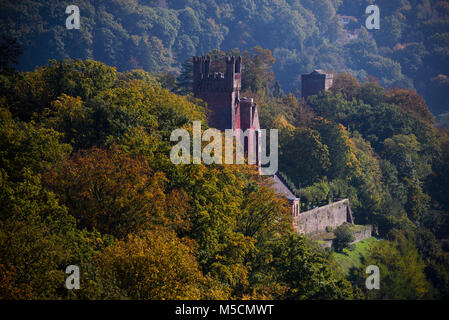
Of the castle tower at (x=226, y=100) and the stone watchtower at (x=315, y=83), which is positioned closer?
the castle tower at (x=226, y=100)

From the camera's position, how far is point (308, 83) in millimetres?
82938

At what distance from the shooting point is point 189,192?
31406mm

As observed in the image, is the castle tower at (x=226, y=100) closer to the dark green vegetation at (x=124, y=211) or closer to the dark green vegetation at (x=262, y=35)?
the dark green vegetation at (x=124, y=211)

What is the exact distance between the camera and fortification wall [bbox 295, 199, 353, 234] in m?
48.8

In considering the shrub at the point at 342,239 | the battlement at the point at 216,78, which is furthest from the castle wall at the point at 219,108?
the shrub at the point at 342,239

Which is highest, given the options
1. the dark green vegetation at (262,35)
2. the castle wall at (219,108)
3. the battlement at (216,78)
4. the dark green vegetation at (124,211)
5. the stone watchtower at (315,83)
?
the dark green vegetation at (262,35)

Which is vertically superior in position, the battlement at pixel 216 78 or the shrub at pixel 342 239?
the battlement at pixel 216 78

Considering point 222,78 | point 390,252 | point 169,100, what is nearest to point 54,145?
point 169,100

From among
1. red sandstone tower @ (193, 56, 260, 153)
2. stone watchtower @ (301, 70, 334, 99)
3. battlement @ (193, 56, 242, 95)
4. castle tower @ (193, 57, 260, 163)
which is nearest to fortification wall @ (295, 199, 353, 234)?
castle tower @ (193, 57, 260, 163)

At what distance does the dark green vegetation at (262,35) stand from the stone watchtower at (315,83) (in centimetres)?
3875

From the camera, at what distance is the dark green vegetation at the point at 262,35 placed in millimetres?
104875

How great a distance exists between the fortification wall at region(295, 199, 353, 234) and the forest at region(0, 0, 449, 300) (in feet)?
3.70

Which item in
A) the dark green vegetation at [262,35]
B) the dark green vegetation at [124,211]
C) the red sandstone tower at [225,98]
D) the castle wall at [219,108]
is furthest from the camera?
the dark green vegetation at [262,35]

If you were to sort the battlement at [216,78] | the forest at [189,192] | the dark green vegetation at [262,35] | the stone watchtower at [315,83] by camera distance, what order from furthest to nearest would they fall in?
1. the dark green vegetation at [262,35]
2. the stone watchtower at [315,83]
3. the battlement at [216,78]
4. the forest at [189,192]
